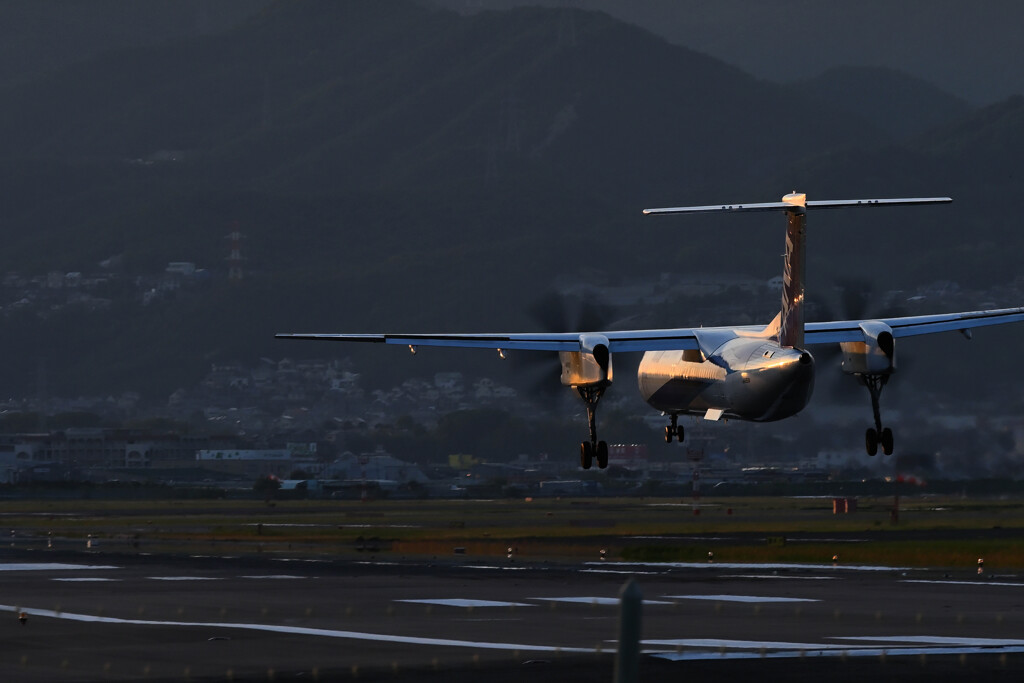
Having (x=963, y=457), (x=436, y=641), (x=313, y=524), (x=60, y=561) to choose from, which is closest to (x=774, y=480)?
(x=963, y=457)

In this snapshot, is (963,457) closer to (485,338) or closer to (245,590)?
(485,338)

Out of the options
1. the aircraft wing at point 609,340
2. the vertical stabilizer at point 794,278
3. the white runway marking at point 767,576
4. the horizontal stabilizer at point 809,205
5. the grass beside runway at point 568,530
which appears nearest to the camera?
the horizontal stabilizer at point 809,205

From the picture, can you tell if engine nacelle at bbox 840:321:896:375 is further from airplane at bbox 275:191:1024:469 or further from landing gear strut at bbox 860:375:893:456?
landing gear strut at bbox 860:375:893:456

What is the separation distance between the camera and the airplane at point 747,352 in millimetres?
56469

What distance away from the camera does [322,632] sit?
38.9 m

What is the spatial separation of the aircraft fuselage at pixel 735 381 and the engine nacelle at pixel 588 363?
3178 mm

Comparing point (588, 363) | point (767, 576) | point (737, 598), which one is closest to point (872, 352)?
point (767, 576)

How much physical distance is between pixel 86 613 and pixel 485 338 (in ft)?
73.2

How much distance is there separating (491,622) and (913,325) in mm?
28770

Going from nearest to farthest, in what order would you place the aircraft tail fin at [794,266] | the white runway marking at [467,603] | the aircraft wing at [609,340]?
the white runway marking at [467,603]
the aircraft tail fin at [794,266]
the aircraft wing at [609,340]

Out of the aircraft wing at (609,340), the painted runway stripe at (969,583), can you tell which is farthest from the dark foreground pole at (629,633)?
the aircraft wing at (609,340)

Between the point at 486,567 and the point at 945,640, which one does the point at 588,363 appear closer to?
the point at 486,567

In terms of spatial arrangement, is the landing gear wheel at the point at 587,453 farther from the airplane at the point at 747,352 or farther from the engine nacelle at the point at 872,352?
the engine nacelle at the point at 872,352

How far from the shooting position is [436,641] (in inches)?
1448
